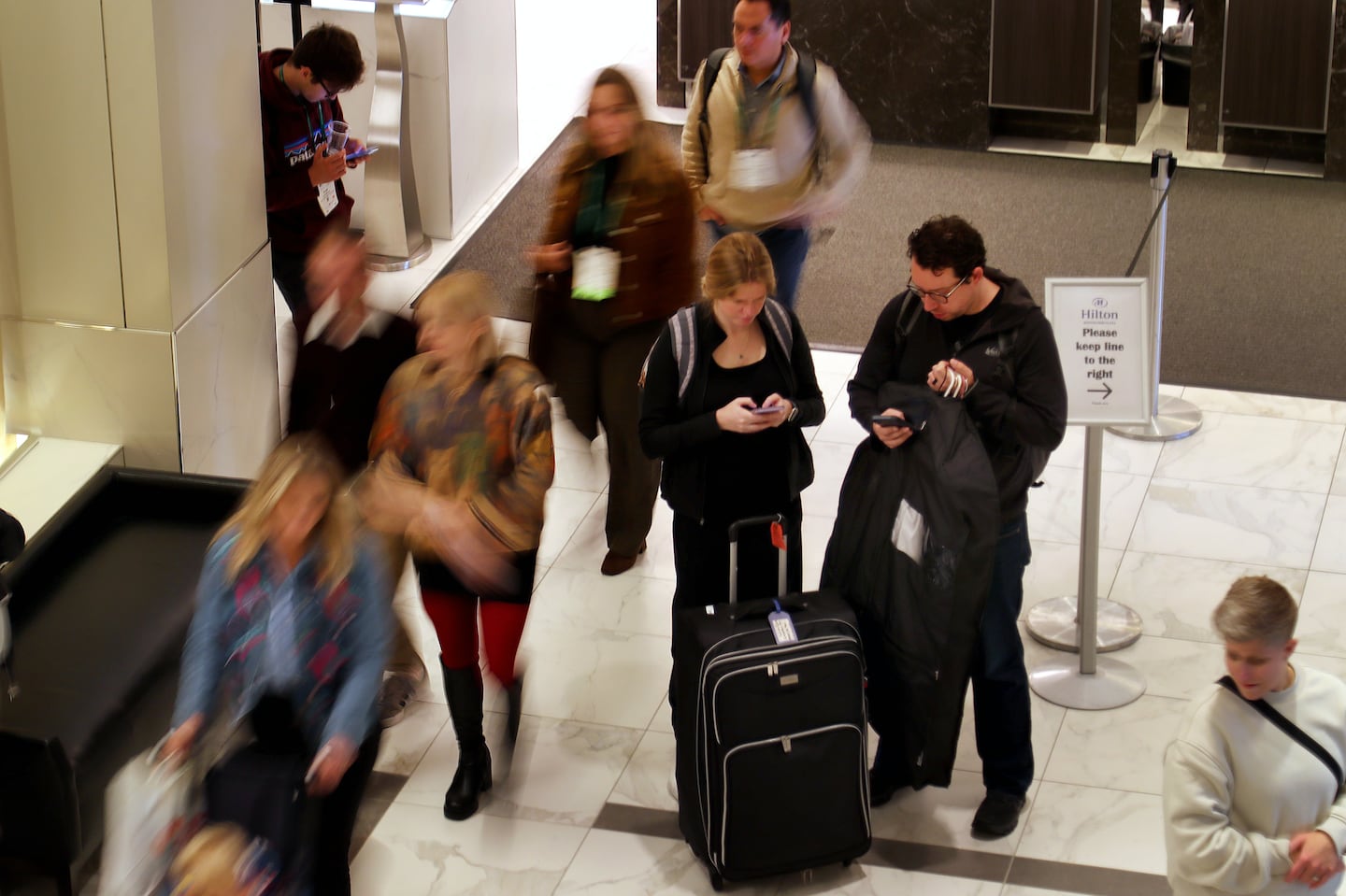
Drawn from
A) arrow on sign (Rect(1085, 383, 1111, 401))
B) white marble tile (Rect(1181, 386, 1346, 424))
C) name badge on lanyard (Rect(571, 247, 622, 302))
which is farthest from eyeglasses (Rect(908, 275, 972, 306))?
white marble tile (Rect(1181, 386, 1346, 424))

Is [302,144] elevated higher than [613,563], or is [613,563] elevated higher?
[302,144]

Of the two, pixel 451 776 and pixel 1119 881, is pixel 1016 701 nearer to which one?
pixel 1119 881

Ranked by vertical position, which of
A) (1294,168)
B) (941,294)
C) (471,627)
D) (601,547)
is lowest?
(601,547)

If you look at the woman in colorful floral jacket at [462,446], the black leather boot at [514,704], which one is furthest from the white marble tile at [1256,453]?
the woman in colorful floral jacket at [462,446]

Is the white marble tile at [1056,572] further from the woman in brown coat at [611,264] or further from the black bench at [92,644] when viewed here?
the black bench at [92,644]

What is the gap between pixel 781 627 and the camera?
15.0 feet

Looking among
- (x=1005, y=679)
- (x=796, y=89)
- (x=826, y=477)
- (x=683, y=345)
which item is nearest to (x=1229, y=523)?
(x=826, y=477)

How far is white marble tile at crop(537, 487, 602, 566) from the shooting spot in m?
6.42

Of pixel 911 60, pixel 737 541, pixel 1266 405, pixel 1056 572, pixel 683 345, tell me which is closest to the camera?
pixel 683 345

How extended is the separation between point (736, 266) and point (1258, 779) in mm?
1900

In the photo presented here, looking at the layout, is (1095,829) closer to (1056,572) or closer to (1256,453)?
(1056,572)

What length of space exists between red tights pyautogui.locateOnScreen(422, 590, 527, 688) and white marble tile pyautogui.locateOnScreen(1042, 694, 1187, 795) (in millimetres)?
1644

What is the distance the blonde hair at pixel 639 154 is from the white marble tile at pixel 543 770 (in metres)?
1.70

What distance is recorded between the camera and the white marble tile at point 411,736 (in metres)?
5.27
